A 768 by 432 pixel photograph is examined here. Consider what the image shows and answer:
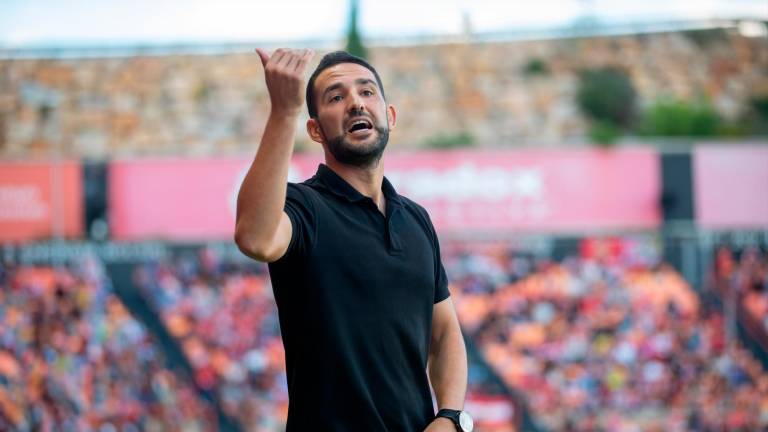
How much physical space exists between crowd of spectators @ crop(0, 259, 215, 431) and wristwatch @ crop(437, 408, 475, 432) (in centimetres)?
1331

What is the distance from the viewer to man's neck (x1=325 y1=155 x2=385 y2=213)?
2271mm

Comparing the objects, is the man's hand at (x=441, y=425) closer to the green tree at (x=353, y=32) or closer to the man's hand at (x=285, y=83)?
the man's hand at (x=285, y=83)

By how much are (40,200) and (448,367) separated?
50.7 feet

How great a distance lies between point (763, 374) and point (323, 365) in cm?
1433

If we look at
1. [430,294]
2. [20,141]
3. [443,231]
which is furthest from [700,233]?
[430,294]

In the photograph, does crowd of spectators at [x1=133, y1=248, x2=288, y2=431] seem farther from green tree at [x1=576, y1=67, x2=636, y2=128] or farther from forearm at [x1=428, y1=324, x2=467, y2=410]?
forearm at [x1=428, y1=324, x2=467, y2=410]

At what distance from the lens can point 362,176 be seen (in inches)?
89.7

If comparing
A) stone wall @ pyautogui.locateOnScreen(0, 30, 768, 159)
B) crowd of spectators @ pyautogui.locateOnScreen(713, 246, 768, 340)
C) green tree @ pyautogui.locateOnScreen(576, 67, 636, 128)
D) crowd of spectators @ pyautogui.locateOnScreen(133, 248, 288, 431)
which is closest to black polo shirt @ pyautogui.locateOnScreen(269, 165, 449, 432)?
crowd of spectators @ pyautogui.locateOnScreen(133, 248, 288, 431)

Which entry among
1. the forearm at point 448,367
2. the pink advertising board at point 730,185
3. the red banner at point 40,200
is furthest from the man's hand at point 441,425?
the red banner at point 40,200

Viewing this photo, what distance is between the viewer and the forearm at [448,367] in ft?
7.87

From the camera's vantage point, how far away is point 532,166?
16.5 meters

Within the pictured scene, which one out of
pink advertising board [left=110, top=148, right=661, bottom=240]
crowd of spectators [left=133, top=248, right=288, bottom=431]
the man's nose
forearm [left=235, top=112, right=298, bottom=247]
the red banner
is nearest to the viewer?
forearm [left=235, top=112, right=298, bottom=247]

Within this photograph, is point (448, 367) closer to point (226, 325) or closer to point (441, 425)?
point (441, 425)

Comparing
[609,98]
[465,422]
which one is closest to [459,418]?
[465,422]
